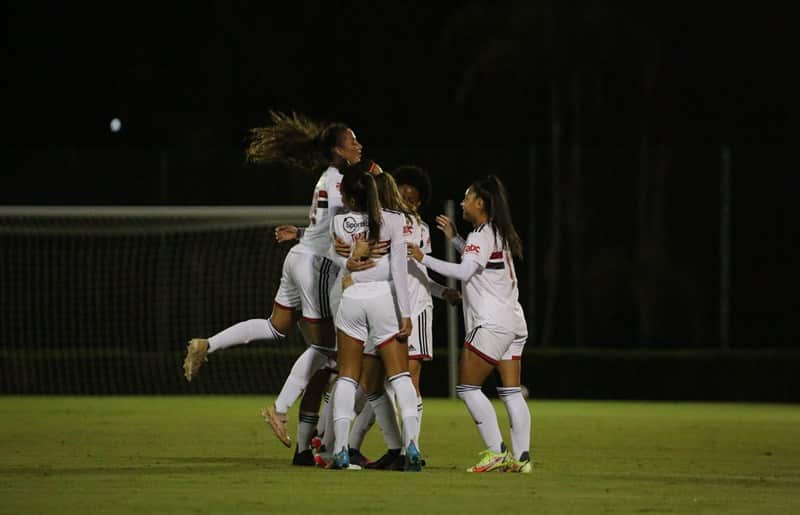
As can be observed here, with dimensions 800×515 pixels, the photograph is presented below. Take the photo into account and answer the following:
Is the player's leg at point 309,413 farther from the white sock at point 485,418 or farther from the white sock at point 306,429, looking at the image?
the white sock at point 485,418

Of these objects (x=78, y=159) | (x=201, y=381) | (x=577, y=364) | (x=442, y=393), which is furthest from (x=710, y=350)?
(x=78, y=159)

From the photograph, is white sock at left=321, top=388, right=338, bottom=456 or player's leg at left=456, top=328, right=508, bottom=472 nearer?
player's leg at left=456, top=328, right=508, bottom=472

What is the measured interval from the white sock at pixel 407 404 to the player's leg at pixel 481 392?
452 mm

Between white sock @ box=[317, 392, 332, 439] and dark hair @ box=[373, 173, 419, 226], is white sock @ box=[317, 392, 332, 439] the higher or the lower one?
the lower one

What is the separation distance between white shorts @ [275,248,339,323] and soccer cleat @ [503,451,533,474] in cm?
151

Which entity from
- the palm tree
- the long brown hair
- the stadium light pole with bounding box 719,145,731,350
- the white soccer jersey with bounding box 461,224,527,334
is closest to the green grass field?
the white soccer jersey with bounding box 461,224,527,334

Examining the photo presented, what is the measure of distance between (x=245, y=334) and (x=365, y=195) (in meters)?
1.58

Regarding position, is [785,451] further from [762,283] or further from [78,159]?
[78,159]

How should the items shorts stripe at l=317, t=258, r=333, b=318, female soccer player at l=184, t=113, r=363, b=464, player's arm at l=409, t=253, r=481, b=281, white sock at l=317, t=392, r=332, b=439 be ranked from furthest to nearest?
white sock at l=317, t=392, r=332, b=439
shorts stripe at l=317, t=258, r=333, b=318
female soccer player at l=184, t=113, r=363, b=464
player's arm at l=409, t=253, r=481, b=281

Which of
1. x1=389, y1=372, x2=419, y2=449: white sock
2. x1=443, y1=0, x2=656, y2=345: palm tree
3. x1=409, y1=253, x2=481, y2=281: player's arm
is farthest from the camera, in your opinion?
x1=443, y1=0, x2=656, y2=345: palm tree

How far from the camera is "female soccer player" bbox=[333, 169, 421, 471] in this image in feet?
32.6

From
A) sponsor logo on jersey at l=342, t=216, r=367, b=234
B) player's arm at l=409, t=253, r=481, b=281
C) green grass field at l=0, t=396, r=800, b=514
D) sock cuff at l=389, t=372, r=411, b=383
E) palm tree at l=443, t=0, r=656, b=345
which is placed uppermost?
palm tree at l=443, t=0, r=656, b=345

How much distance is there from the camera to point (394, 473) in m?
9.88

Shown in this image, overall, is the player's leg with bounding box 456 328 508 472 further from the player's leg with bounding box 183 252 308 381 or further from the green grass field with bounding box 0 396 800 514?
the player's leg with bounding box 183 252 308 381
